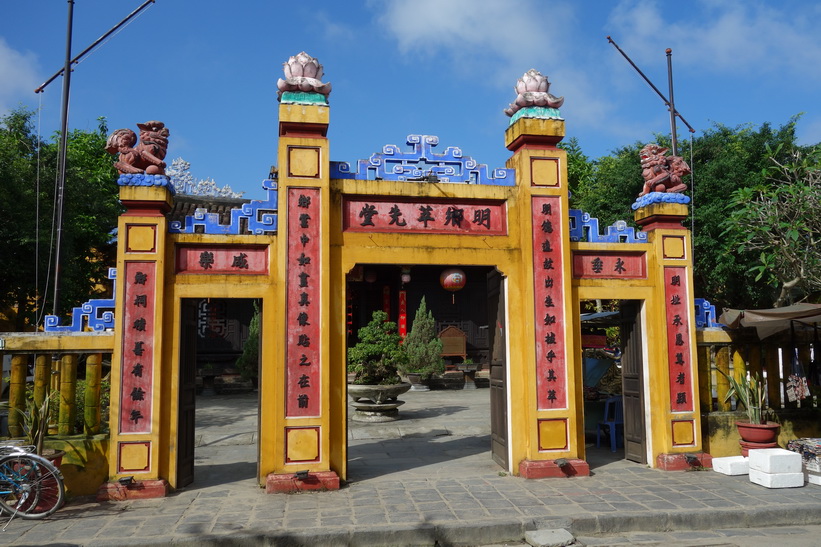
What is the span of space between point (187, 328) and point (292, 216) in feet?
6.21

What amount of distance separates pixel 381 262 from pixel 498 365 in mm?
2218

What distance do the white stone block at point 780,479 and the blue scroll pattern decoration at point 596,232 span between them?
10.8ft

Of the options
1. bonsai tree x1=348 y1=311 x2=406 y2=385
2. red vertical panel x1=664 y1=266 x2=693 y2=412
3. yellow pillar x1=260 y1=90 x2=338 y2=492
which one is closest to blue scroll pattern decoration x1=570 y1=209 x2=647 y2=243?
red vertical panel x1=664 y1=266 x2=693 y2=412

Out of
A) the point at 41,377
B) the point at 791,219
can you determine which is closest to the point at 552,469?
the point at 41,377

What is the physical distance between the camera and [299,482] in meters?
7.13

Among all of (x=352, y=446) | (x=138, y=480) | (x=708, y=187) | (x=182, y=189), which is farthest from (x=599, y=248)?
(x=182, y=189)

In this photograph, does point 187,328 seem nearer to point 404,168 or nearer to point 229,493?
point 229,493

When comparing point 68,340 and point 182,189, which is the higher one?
point 182,189

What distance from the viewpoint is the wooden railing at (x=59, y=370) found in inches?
275

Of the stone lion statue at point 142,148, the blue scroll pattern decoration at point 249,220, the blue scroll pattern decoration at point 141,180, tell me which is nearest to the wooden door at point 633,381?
the blue scroll pattern decoration at point 249,220

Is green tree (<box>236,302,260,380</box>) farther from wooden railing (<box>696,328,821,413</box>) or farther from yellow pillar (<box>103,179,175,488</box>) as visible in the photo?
wooden railing (<box>696,328,821,413</box>)

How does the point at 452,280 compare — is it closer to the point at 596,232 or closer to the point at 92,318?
the point at 596,232

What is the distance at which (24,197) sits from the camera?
1343 centimetres

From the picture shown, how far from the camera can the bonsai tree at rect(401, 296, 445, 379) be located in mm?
19188
